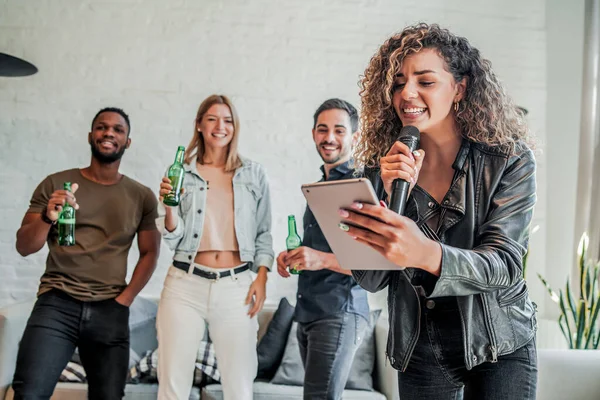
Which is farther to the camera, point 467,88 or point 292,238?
point 292,238

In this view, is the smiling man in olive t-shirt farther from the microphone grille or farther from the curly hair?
the microphone grille

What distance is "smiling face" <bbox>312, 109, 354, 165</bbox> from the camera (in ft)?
8.68

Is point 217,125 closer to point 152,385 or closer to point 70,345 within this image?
point 70,345

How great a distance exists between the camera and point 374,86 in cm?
164

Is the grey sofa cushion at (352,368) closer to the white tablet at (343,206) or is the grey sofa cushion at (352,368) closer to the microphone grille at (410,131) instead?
the white tablet at (343,206)

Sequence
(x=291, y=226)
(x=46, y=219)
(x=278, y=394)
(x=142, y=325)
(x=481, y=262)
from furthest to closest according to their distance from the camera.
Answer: (x=142, y=325), (x=278, y=394), (x=291, y=226), (x=46, y=219), (x=481, y=262)

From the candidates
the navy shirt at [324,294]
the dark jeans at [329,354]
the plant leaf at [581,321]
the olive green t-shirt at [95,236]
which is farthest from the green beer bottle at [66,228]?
the plant leaf at [581,321]

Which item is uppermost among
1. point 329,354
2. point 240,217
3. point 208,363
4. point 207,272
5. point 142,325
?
point 240,217

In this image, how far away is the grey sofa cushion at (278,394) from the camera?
3.07 m

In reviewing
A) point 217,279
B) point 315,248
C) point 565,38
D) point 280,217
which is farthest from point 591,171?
point 217,279

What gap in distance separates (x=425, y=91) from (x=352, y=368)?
Result: 6.92 ft

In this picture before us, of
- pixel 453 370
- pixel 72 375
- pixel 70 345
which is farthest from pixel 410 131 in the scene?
pixel 72 375

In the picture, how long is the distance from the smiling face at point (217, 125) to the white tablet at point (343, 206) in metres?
1.57

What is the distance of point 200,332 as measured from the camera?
2.63 metres
